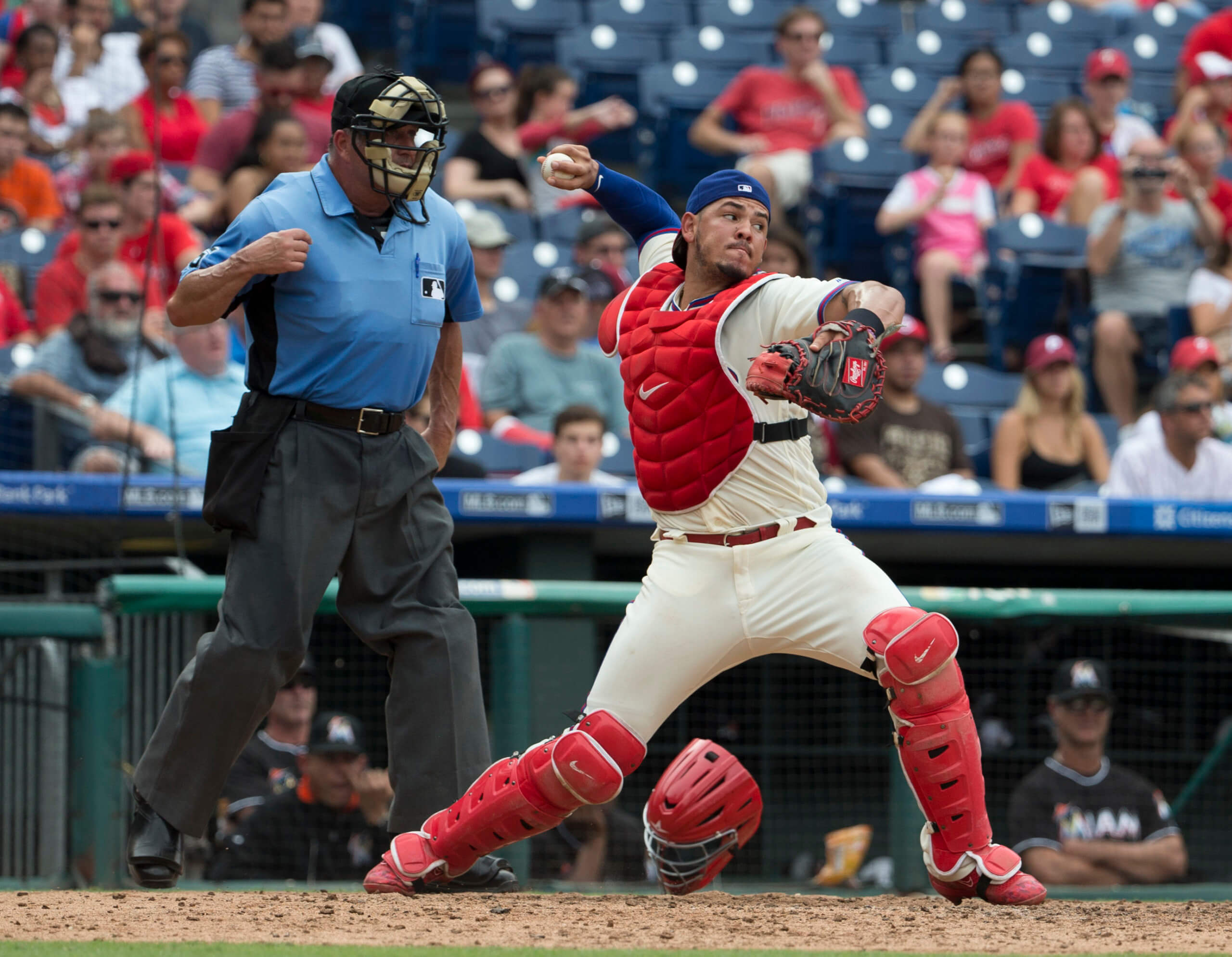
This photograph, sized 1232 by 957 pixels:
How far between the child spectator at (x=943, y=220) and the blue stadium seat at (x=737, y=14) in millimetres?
2660

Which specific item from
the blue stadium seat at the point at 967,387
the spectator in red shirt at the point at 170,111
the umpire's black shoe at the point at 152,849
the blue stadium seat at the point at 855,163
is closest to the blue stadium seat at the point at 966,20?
the blue stadium seat at the point at 855,163

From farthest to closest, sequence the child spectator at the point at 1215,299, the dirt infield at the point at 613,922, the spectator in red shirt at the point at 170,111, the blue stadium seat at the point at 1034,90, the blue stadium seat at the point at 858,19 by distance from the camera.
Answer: the blue stadium seat at the point at 858,19 → the blue stadium seat at the point at 1034,90 → the spectator in red shirt at the point at 170,111 → the child spectator at the point at 1215,299 → the dirt infield at the point at 613,922

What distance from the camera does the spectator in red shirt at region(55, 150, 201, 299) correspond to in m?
8.02

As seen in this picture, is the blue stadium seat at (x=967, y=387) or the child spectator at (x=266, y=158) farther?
the blue stadium seat at (x=967, y=387)

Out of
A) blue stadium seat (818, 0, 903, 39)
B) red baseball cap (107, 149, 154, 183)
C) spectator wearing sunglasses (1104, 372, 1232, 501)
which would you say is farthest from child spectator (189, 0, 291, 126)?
spectator wearing sunglasses (1104, 372, 1232, 501)

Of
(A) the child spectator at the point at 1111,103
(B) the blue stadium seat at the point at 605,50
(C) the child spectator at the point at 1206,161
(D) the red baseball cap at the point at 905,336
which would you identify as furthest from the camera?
(B) the blue stadium seat at the point at 605,50

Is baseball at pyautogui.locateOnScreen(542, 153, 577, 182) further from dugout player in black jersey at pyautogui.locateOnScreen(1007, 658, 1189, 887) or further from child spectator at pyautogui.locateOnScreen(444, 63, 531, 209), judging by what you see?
child spectator at pyautogui.locateOnScreen(444, 63, 531, 209)

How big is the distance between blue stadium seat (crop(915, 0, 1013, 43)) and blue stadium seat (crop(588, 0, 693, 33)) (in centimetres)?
178

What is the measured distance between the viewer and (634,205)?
14.7 feet

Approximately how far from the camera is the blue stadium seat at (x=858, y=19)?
12312 millimetres

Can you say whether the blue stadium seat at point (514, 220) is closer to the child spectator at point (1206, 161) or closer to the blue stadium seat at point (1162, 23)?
the child spectator at point (1206, 161)

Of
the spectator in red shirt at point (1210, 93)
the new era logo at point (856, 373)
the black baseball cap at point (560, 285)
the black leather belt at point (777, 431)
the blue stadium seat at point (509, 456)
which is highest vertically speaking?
the spectator in red shirt at point (1210, 93)

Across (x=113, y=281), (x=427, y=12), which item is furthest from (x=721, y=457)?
(x=427, y=12)

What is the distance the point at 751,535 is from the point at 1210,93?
26.6ft
